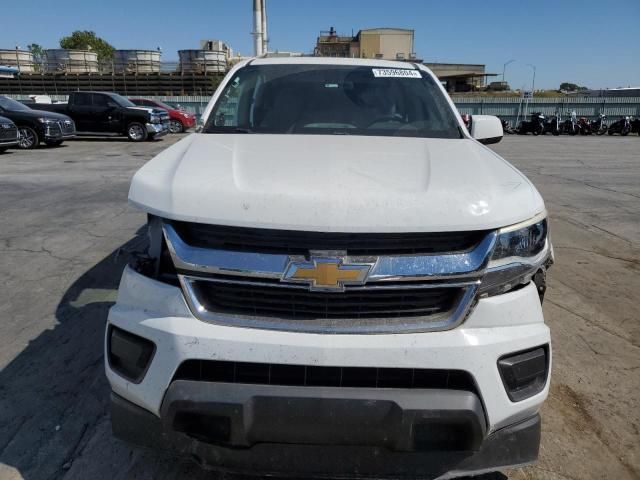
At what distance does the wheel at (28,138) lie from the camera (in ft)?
51.8

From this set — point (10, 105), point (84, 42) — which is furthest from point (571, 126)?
point (84, 42)

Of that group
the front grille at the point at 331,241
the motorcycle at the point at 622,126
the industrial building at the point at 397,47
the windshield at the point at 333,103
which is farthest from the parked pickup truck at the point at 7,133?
the industrial building at the point at 397,47

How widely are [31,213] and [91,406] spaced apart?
17.8ft

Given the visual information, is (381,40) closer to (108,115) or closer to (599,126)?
(599,126)

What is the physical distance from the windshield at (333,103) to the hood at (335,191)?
31.6 inches

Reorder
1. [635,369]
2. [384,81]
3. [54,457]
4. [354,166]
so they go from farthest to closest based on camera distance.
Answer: [384,81]
[635,369]
[54,457]
[354,166]

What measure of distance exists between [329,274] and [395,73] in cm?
233

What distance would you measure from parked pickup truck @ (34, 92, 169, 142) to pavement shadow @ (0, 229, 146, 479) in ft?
53.9

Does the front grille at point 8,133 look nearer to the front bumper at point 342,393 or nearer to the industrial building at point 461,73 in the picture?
the front bumper at point 342,393

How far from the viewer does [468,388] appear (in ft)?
5.98

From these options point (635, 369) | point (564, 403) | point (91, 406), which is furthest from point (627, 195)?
point (91, 406)

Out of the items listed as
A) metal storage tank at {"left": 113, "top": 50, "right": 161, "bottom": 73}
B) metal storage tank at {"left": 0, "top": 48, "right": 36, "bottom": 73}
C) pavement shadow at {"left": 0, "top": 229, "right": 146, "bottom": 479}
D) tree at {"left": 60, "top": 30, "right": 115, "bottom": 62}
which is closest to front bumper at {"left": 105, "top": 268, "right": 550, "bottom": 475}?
pavement shadow at {"left": 0, "top": 229, "right": 146, "bottom": 479}

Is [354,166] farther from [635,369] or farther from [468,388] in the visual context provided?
[635,369]

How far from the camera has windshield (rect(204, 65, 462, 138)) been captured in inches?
126
